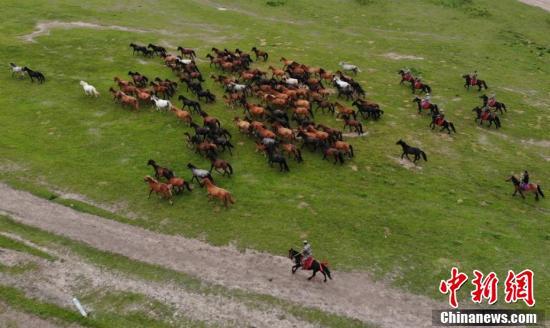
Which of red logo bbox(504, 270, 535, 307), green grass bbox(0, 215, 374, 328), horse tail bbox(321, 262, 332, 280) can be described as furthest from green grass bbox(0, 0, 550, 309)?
green grass bbox(0, 215, 374, 328)

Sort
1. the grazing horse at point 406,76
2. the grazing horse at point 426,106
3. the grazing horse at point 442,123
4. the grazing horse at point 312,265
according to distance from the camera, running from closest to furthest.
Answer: the grazing horse at point 312,265 < the grazing horse at point 442,123 < the grazing horse at point 426,106 < the grazing horse at point 406,76

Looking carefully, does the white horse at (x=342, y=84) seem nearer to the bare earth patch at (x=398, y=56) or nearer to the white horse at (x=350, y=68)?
the white horse at (x=350, y=68)

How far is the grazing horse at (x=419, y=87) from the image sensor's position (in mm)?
33719

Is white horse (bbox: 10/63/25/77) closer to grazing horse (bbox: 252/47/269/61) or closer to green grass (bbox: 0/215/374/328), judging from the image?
green grass (bbox: 0/215/374/328)

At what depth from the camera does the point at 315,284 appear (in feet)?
55.3

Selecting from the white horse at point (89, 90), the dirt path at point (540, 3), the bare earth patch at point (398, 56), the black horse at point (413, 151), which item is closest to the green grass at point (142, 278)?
the black horse at point (413, 151)

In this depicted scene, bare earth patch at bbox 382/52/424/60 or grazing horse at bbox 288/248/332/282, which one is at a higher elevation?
bare earth patch at bbox 382/52/424/60

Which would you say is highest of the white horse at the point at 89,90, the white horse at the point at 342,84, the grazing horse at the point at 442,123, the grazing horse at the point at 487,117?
the white horse at the point at 342,84

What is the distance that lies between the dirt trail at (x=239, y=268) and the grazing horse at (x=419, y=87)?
20.8 meters

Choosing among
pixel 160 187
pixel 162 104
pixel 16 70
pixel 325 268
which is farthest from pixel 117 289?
pixel 16 70

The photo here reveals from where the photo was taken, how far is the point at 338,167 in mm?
24219

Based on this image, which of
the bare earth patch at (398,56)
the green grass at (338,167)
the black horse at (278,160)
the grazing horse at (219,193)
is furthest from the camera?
the bare earth patch at (398,56)

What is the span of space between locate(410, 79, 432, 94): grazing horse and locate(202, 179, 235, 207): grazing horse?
65.3 feet

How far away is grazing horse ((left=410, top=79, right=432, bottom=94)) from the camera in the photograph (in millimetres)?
33719
